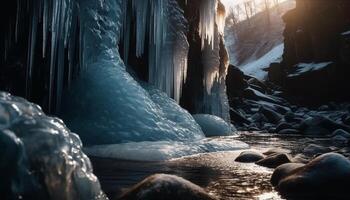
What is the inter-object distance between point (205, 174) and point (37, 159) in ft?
10.3

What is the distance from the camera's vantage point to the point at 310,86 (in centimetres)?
3425

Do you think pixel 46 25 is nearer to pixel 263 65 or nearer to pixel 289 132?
pixel 289 132

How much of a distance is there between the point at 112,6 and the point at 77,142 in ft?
24.5

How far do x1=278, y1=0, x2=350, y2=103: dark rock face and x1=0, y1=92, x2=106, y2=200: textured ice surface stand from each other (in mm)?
30476

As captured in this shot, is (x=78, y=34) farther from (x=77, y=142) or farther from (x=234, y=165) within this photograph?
(x=77, y=142)

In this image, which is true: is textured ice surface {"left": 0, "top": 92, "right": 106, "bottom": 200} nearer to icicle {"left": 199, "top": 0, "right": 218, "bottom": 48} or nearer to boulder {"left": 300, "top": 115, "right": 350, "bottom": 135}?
icicle {"left": 199, "top": 0, "right": 218, "bottom": 48}

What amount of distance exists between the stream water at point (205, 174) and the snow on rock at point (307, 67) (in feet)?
96.0

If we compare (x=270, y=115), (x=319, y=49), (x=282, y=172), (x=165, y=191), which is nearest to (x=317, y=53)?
(x=319, y=49)

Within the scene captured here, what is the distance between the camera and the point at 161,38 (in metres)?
11.9

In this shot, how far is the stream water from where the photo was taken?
389cm

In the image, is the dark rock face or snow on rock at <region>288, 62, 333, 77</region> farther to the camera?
snow on rock at <region>288, 62, 333, 77</region>

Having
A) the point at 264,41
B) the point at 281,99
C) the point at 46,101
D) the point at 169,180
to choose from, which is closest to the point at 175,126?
the point at 46,101

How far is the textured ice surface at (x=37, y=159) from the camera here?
1984mm

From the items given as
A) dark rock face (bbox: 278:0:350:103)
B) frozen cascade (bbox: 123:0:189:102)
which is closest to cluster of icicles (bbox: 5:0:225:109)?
frozen cascade (bbox: 123:0:189:102)
